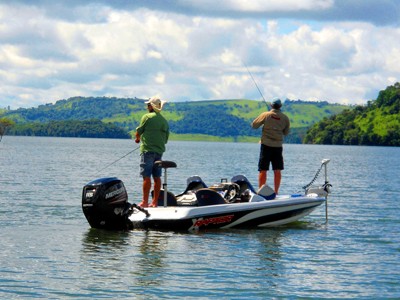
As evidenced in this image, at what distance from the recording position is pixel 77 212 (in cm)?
2097

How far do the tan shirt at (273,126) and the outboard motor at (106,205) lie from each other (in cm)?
460

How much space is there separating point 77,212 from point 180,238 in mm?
6171

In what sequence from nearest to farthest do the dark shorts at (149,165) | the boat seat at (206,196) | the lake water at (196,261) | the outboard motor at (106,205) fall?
the lake water at (196,261) < the outboard motor at (106,205) < the boat seat at (206,196) < the dark shorts at (149,165)

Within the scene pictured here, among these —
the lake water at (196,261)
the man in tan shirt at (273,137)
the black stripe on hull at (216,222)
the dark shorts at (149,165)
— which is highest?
the man in tan shirt at (273,137)

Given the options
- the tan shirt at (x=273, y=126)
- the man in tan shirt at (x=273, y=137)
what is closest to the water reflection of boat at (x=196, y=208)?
the man in tan shirt at (x=273, y=137)

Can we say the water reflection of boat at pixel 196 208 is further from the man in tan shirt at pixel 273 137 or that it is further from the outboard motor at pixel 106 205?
the man in tan shirt at pixel 273 137

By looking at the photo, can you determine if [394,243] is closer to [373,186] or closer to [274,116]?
[274,116]

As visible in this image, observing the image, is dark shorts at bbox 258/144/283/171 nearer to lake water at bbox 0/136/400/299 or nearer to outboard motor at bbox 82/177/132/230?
lake water at bbox 0/136/400/299

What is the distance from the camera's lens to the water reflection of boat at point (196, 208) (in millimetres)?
15445

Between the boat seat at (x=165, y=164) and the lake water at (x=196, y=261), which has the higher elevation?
the boat seat at (x=165, y=164)

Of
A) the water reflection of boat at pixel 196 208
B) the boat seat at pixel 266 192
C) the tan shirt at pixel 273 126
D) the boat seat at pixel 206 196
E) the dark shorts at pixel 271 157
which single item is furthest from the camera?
the dark shorts at pixel 271 157

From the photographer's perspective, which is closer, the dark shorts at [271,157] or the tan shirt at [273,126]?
the tan shirt at [273,126]

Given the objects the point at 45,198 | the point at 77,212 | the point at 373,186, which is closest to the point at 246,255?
the point at 77,212

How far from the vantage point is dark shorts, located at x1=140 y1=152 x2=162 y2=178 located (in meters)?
16.8
